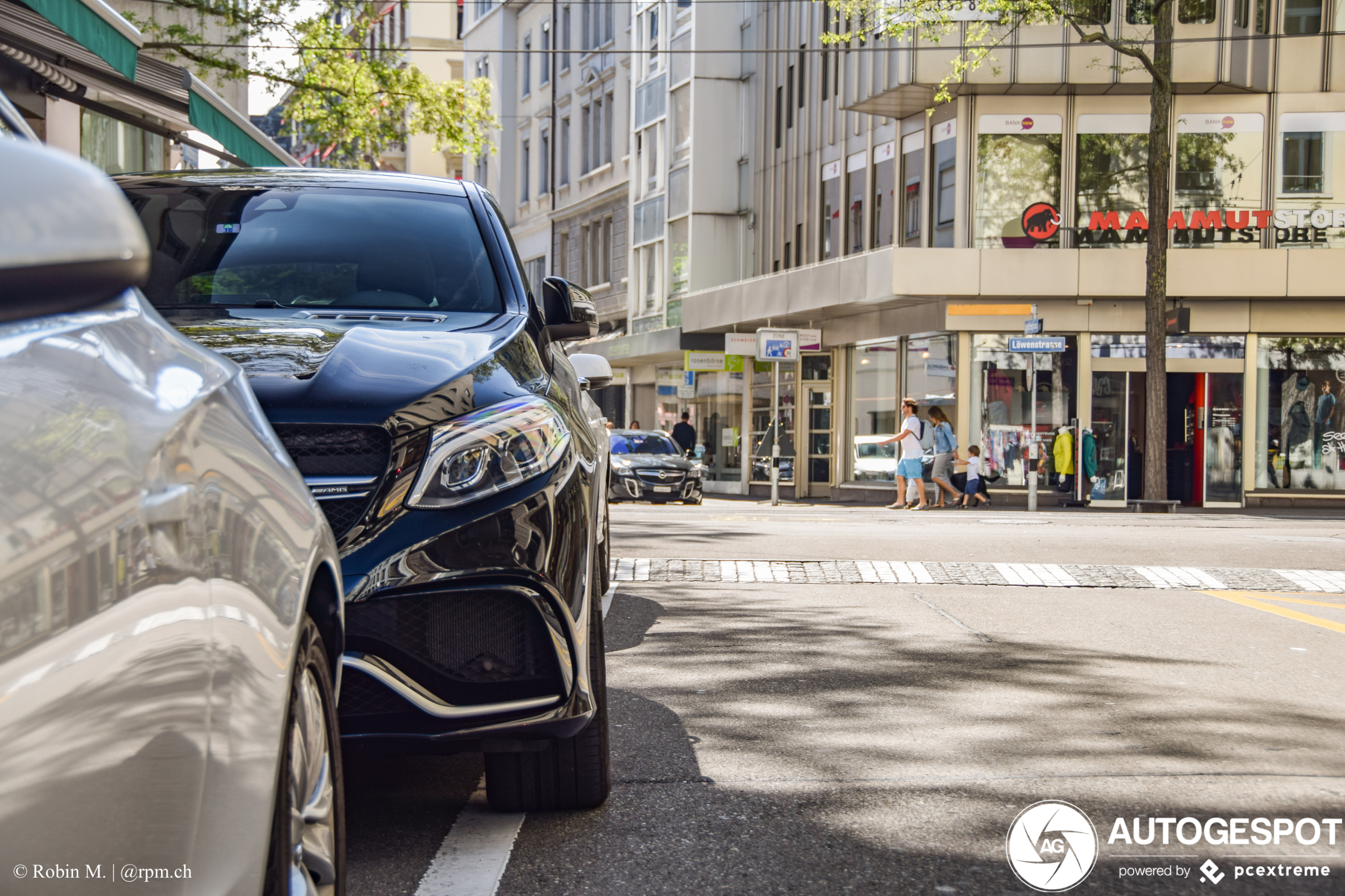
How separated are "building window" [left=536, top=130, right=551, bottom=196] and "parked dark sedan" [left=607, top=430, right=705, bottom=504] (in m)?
29.1

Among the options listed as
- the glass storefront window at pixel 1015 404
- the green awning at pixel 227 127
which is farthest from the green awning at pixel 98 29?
the glass storefront window at pixel 1015 404

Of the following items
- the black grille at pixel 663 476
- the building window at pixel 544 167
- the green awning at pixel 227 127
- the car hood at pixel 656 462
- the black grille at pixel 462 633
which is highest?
the building window at pixel 544 167

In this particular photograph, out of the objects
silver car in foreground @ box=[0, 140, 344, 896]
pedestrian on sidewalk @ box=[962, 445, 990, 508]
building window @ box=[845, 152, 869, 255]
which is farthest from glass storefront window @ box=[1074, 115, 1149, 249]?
silver car in foreground @ box=[0, 140, 344, 896]

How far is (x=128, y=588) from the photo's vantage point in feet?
5.29

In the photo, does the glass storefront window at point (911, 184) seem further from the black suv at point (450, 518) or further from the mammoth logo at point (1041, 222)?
the black suv at point (450, 518)

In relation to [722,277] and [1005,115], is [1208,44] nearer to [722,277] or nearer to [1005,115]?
[1005,115]

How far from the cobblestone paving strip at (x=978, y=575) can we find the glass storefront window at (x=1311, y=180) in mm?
19472

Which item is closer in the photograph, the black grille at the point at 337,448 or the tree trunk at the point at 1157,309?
the black grille at the point at 337,448

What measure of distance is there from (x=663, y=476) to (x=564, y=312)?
22.4 metres

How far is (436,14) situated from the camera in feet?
255

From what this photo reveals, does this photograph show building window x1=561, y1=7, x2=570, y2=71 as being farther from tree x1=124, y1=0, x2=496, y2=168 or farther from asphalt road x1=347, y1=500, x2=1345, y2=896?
asphalt road x1=347, y1=500, x2=1345, y2=896

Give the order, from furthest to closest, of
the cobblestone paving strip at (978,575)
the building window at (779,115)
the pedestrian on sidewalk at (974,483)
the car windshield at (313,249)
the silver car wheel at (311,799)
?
the building window at (779,115), the pedestrian on sidewalk at (974,483), the cobblestone paving strip at (978,575), the car windshield at (313,249), the silver car wheel at (311,799)

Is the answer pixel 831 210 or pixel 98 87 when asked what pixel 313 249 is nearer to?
pixel 98 87

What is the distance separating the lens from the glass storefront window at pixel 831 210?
34.4 m
